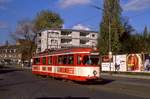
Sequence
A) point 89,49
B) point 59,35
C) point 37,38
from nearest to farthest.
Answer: point 89,49, point 59,35, point 37,38

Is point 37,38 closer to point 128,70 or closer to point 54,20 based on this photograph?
point 54,20

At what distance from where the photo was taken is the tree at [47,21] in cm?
12600

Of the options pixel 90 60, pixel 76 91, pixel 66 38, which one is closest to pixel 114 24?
pixel 66 38

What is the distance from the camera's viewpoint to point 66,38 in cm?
12181

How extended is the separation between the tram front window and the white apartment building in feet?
272

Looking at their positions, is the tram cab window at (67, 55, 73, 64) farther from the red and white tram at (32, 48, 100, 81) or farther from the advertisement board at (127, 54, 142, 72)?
the advertisement board at (127, 54, 142, 72)

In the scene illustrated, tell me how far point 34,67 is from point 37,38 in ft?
256

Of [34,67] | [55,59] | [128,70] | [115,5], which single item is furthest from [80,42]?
[55,59]

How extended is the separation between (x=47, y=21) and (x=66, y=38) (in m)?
10.3

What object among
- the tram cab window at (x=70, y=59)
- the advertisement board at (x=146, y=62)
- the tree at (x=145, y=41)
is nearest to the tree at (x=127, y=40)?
the tree at (x=145, y=41)

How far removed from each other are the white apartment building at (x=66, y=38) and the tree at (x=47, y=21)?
3.68m

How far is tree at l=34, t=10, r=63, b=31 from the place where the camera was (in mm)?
126000

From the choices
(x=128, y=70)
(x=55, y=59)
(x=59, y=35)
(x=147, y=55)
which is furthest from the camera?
(x=59, y=35)

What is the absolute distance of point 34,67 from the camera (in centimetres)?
4975
